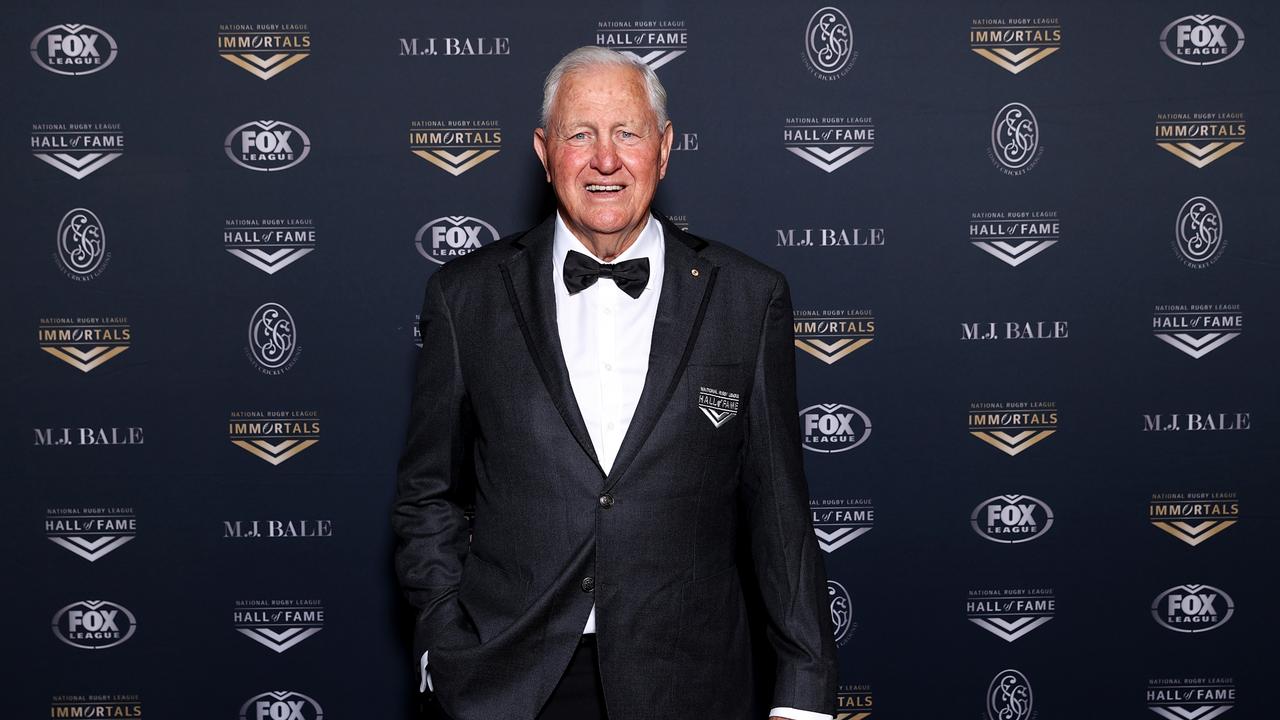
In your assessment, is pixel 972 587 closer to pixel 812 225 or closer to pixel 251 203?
pixel 812 225

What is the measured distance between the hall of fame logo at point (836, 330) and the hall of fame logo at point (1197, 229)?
94 cm

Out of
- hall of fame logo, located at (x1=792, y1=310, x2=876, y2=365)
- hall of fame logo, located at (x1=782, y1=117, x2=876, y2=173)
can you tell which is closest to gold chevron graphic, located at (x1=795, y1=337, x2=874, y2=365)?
hall of fame logo, located at (x1=792, y1=310, x2=876, y2=365)

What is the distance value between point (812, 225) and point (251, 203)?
1629 millimetres

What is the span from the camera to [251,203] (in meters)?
2.87

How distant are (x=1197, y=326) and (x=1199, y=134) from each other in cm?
Answer: 56

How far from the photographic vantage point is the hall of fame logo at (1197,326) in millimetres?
2938

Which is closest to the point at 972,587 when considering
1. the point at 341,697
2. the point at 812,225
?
the point at 812,225

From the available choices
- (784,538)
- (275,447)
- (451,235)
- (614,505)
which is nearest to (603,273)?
(614,505)

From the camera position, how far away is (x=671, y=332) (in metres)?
1.77

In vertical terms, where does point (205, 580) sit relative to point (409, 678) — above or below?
above

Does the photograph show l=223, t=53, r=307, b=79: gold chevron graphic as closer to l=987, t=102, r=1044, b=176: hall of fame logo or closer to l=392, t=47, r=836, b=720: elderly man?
l=392, t=47, r=836, b=720: elderly man

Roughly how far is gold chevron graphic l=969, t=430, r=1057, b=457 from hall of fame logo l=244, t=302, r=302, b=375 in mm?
2022

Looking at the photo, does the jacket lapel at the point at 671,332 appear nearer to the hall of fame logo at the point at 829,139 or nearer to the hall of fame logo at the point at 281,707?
the hall of fame logo at the point at 829,139

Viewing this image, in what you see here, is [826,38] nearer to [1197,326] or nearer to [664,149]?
[664,149]
